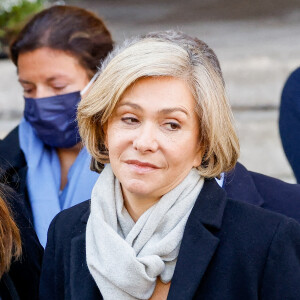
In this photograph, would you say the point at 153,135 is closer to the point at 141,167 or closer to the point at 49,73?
the point at 141,167

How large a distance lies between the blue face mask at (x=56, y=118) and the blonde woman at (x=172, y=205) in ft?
2.77

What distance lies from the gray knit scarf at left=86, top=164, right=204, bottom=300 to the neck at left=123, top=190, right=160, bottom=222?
0.02 m

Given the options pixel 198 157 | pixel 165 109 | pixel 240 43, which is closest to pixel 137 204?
pixel 198 157

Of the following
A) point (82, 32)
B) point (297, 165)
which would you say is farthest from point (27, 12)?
point (297, 165)

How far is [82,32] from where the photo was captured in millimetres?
3387

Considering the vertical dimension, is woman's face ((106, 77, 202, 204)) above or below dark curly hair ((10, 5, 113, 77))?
below

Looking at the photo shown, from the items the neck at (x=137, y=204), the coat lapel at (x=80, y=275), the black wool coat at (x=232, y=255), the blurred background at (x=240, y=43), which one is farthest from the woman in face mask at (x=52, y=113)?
the black wool coat at (x=232, y=255)

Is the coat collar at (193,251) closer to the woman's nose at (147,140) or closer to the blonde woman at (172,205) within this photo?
the blonde woman at (172,205)

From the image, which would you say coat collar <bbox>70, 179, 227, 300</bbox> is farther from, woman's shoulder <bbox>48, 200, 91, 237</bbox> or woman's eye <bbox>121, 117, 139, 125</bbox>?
woman's eye <bbox>121, 117, 139, 125</bbox>

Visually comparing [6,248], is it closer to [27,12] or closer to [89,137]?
[89,137]

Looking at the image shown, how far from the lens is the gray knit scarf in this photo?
2213mm

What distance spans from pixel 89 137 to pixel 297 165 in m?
1.13

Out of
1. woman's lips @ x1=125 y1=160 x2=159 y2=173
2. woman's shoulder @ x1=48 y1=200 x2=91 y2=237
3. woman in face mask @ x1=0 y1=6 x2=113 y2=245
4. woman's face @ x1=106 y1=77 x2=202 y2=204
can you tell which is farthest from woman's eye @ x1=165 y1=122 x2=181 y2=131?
woman in face mask @ x1=0 y1=6 x2=113 y2=245

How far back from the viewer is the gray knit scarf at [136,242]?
221 centimetres
